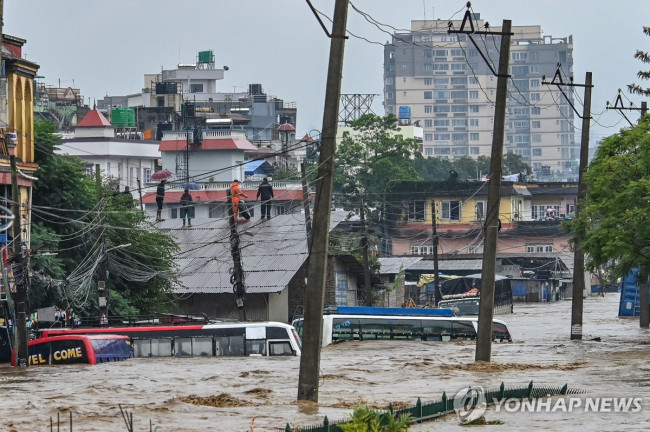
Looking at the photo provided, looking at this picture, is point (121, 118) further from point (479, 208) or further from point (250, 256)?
point (250, 256)

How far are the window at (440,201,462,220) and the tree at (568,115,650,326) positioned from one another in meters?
68.4

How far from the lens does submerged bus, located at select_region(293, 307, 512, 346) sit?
165ft

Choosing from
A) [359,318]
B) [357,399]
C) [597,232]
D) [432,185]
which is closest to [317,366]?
[357,399]

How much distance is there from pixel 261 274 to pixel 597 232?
21.7 meters

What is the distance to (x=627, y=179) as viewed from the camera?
1715 inches

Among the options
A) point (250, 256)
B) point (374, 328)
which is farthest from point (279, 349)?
point (250, 256)

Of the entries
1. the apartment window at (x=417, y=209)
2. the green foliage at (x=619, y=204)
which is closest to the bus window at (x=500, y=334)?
the green foliage at (x=619, y=204)

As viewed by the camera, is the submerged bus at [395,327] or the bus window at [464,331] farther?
the bus window at [464,331]

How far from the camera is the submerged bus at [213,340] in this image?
4391 centimetres

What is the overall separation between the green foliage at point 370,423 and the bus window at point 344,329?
32.6 metres

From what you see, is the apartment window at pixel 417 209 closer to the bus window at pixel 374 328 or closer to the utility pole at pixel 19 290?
the bus window at pixel 374 328

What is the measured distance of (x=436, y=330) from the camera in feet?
167

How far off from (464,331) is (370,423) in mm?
34862

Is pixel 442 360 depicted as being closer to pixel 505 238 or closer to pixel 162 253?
pixel 162 253
